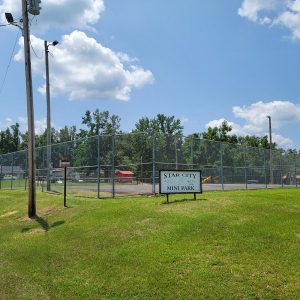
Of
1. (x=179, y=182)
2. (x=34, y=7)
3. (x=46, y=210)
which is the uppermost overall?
(x=34, y=7)

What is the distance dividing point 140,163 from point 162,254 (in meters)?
11.4

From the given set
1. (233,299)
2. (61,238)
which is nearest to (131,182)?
(61,238)

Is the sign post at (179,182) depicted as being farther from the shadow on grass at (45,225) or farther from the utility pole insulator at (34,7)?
the utility pole insulator at (34,7)

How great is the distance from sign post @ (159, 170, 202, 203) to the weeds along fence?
3.92 meters

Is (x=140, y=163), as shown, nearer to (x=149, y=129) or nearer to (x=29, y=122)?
(x=29, y=122)

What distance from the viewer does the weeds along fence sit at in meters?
19.6

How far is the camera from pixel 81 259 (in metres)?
9.52

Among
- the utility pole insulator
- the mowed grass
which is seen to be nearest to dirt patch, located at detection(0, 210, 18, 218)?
the mowed grass

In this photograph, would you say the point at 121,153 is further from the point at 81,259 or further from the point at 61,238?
the point at 81,259

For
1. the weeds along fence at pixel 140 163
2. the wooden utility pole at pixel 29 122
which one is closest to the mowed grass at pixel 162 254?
the wooden utility pole at pixel 29 122

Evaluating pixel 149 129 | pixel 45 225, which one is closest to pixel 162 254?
pixel 45 225

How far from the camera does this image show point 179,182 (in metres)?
15.1

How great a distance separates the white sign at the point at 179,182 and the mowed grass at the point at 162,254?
917 millimetres

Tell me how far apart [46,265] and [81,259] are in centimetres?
73
